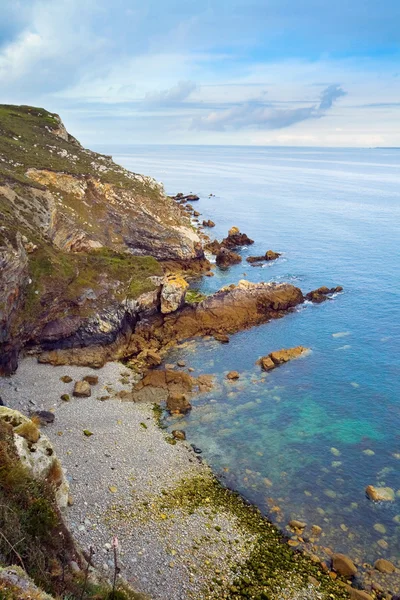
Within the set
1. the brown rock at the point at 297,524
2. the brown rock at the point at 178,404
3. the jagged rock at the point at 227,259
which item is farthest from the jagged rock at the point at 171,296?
the brown rock at the point at 297,524

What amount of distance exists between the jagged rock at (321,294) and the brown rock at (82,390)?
3850 centimetres

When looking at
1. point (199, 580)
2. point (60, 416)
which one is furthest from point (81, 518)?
point (60, 416)

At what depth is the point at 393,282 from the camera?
7356 centimetres

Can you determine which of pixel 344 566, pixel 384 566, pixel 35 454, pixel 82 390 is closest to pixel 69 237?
pixel 82 390

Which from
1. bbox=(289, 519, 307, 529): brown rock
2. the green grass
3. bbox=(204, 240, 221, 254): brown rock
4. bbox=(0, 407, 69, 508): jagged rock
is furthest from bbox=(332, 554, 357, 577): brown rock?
bbox=(204, 240, 221, 254): brown rock

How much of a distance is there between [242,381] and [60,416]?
1826cm

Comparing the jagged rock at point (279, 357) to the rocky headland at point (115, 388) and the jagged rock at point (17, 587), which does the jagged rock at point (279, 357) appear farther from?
the jagged rock at point (17, 587)

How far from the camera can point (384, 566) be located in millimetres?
25906

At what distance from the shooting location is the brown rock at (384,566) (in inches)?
1015

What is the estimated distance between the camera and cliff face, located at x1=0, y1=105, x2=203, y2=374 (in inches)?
1827

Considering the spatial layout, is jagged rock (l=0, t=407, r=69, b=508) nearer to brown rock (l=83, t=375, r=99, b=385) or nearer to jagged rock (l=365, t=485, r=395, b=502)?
jagged rock (l=365, t=485, r=395, b=502)

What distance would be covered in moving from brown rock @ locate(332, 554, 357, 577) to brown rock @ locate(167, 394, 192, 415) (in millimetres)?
18122

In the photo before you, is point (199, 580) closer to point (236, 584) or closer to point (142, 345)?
point (236, 584)

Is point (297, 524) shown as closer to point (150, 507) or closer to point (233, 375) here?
point (150, 507)
